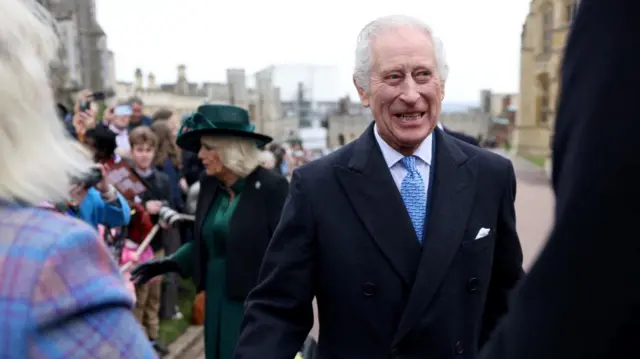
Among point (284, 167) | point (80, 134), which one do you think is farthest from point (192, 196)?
point (284, 167)

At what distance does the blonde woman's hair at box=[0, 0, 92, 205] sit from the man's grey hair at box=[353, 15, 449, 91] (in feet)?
4.11

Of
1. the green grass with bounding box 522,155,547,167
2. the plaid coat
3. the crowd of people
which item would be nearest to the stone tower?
the crowd of people

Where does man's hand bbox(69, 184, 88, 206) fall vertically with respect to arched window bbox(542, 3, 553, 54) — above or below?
below

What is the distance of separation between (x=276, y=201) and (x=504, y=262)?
6.86ft

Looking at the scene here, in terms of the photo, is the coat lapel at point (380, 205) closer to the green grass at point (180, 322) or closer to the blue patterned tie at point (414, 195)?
the blue patterned tie at point (414, 195)

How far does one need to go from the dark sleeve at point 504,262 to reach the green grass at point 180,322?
4277mm

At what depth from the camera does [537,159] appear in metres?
37.9

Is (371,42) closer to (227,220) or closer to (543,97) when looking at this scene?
(227,220)

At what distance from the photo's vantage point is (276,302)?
2.12m

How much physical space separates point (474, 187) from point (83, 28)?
20843mm

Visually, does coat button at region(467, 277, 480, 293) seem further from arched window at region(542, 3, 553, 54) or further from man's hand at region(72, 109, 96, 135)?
arched window at region(542, 3, 553, 54)

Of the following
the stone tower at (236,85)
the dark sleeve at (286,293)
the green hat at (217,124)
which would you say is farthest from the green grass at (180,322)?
the stone tower at (236,85)

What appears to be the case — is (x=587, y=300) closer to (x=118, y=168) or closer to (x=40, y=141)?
(x=40, y=141)

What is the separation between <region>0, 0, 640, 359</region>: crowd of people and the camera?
0.65 meters
